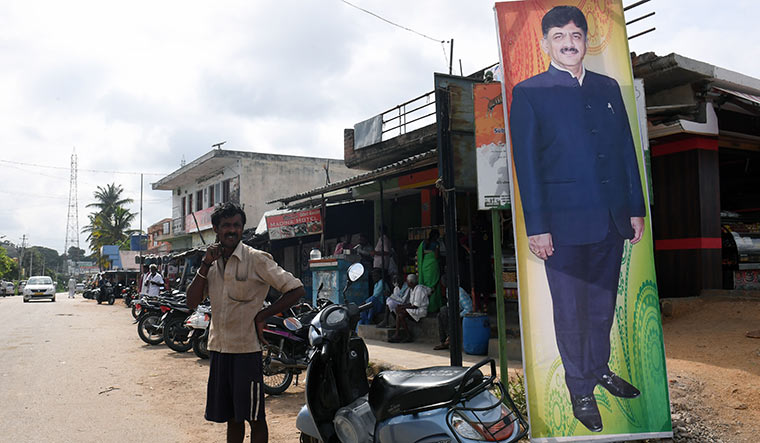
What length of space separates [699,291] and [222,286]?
711 cm

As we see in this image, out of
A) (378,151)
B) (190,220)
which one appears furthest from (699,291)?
(190,220)

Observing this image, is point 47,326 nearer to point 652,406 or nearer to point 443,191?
point 443,191

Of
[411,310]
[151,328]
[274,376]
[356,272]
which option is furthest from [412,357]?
[151,328]

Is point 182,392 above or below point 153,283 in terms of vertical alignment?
below

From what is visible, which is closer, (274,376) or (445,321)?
(274,376)

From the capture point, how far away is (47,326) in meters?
15.8

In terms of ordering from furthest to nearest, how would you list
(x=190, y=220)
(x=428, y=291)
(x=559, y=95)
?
(x=190, y=220), (x=428, y=291), (x=559, y=95)

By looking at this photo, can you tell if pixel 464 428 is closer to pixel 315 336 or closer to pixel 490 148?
pixel 315 336

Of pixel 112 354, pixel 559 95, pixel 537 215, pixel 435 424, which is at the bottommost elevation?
pixel 112 354

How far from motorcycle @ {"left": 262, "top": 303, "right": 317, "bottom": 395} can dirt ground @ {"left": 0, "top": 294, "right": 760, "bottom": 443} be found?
21cm

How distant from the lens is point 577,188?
384cm

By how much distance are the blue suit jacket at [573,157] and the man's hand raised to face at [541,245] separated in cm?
3

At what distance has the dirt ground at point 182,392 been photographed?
14.5 ft

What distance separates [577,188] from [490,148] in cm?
67
